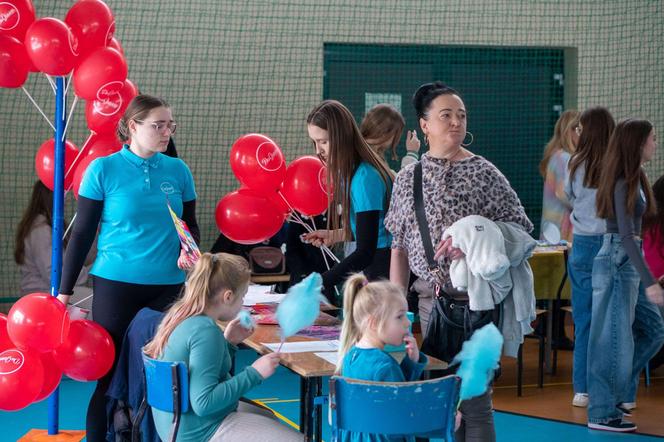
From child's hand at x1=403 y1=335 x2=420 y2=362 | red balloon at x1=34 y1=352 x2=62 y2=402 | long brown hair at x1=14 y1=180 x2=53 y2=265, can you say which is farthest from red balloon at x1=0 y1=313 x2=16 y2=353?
long brown hair at x1=14 y1=180 x2=53 y2=265

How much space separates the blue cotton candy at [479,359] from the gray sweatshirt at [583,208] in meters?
2.43

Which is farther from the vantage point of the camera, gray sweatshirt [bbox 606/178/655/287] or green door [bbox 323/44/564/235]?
green door [bbox 323/44/564/235]

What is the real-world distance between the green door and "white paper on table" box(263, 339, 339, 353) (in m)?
5.35

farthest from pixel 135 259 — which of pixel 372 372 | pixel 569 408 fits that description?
pixel 569 408

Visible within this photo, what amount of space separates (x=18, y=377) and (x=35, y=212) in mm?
2693

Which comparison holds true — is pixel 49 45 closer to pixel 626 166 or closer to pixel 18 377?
pixel 18 377

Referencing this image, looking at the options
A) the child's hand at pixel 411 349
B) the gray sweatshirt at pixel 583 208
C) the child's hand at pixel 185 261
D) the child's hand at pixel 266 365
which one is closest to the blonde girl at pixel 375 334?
the child's hand at pixel 411 349

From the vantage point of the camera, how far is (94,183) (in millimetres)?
3680

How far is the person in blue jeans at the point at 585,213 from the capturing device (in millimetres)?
4961

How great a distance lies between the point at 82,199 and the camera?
369 cm

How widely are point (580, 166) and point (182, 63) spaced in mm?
4012

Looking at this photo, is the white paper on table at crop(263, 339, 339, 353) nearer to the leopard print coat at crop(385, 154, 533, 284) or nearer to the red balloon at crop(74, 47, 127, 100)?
the leopard print coat at crop(385, 154, 533, 284)

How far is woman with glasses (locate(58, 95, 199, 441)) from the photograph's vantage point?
3.68 m

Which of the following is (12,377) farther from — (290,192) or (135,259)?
(290,192)
